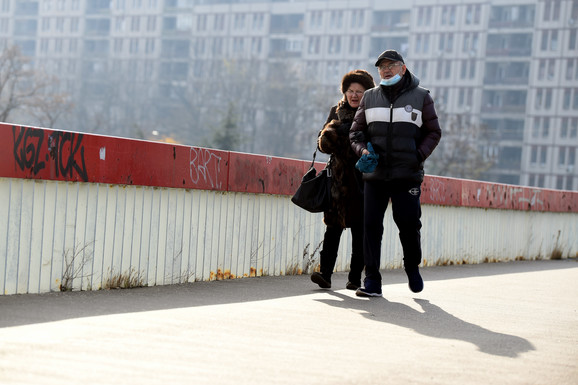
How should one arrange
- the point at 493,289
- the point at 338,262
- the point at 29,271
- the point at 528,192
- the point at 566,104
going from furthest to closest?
the point at 566,104 < the point at 528,192 < the point at 338,262 < the point at 493,289 < the point at 29,271

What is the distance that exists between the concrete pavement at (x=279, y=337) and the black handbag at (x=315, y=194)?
0.64 m

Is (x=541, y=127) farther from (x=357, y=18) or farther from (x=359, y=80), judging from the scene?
(x=359, y=80)

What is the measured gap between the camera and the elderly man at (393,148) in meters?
7.80

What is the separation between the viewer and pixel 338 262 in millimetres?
11031

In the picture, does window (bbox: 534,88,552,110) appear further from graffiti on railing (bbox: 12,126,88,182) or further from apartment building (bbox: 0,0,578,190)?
graffiti on railing (bbox: 12,126,88,182)

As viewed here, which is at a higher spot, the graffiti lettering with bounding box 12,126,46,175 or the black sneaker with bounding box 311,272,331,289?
the graffiti lettering with bounding box 12,126,46,175

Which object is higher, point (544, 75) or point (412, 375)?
point (544, 75)

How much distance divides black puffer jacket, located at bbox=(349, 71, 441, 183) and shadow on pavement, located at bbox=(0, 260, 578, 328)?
3.15ft

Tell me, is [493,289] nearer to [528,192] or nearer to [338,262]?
[338,262]

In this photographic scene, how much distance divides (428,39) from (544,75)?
594 inches

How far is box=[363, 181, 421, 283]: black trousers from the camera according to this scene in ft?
26.1

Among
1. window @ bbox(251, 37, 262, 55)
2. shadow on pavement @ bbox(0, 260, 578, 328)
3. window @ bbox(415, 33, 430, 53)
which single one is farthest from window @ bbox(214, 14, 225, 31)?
shadow on pavement @ bbox(0, 260, 578, 328)

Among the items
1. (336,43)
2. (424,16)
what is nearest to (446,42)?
(424,16)

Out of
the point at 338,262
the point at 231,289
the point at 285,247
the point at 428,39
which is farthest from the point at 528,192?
the point at 428,39
